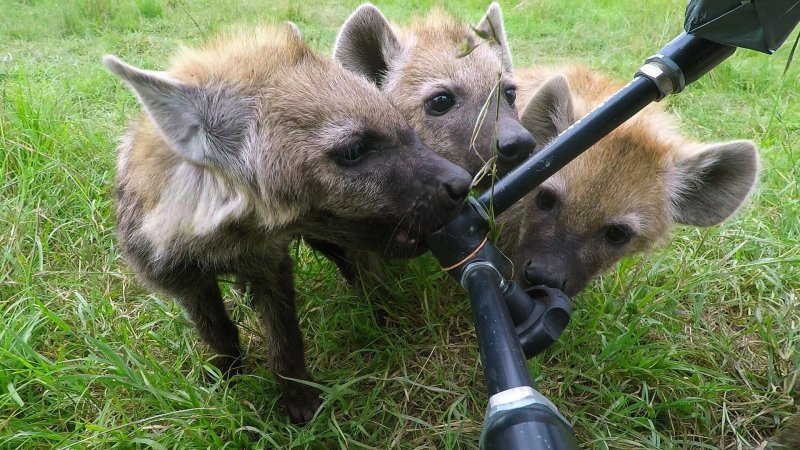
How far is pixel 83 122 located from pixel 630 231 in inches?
144

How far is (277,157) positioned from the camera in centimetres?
196

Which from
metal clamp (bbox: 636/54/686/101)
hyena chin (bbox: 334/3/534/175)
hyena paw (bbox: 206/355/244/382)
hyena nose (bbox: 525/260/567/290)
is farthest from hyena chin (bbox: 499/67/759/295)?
hyena paw (bbox: 206/355/244/382)

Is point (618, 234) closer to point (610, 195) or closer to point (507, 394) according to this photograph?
point (610, 195)

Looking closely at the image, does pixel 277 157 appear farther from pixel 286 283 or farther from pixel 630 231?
pixel 630 231

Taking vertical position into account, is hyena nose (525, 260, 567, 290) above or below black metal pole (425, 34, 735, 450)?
below

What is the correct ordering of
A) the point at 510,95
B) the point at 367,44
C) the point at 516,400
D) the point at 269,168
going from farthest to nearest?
the point at 367,44 → the point at 510,95 → the point at 269,168 → the point at 516,400

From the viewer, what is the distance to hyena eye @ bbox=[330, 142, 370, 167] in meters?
1.96

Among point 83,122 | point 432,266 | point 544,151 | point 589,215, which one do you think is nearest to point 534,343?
point 544,151

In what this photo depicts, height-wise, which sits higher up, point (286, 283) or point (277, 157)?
point (277, 157)

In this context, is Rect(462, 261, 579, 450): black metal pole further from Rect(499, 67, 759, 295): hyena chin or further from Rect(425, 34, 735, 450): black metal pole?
Rect(499, 67, 759, 295): hyena chin

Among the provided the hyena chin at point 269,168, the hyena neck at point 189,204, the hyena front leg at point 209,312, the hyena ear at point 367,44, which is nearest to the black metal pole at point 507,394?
the hyena chin at point 269,168

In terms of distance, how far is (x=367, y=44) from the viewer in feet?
10.3

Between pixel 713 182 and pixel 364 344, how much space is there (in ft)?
5.77

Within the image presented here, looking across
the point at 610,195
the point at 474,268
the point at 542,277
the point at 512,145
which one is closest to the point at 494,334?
the point at 474,268
